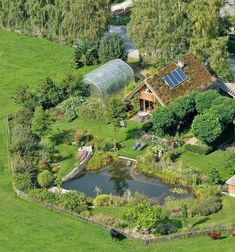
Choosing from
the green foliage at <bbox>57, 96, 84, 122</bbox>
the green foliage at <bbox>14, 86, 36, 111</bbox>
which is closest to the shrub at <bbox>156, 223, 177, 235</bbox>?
the green foliage at <bbox>57, 96, 84, 122</bbox>

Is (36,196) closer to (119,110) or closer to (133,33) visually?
(119,110)

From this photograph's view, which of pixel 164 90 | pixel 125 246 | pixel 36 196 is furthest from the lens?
pixel 164 90

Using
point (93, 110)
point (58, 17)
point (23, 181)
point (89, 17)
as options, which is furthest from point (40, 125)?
point (58, 17)

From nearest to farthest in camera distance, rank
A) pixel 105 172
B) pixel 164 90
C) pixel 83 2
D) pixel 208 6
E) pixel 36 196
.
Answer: pixel 36 196 → pixel 105 172 → pixel 164 90 → pixel 208 6 → pixel 83 2

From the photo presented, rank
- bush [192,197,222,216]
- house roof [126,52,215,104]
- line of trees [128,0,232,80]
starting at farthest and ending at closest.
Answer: line of trees [128,0,232,80], house roof [126,52,215,104], bush [192,197,222,216]

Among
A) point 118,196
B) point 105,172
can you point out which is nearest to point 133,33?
point 105,172

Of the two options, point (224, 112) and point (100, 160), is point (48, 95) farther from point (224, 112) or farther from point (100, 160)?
point (224, 112)

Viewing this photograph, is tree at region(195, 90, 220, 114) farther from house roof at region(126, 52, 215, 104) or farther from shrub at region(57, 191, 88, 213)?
shrub at region(57, 191, 88, 213)

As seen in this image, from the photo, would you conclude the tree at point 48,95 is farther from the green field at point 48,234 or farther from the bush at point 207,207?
the bush at point 207,207
